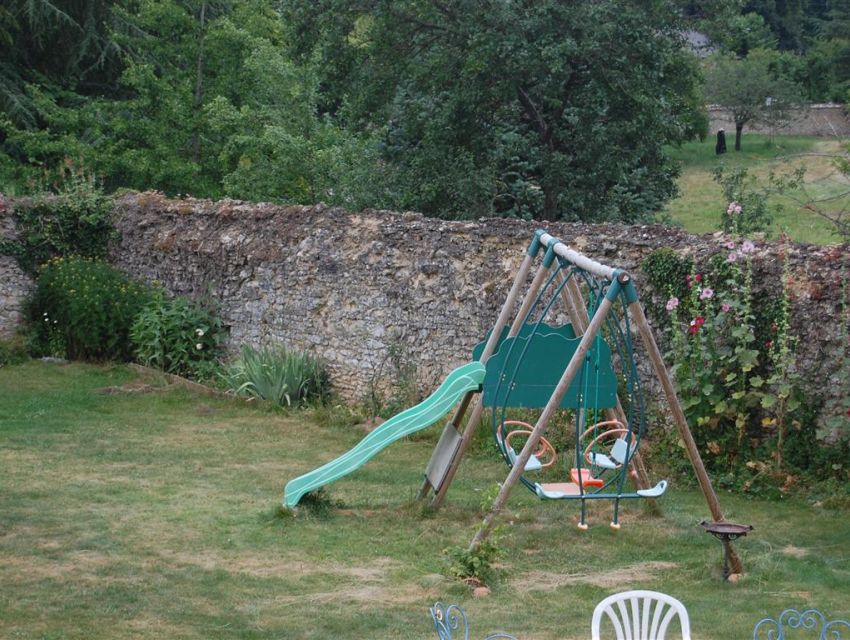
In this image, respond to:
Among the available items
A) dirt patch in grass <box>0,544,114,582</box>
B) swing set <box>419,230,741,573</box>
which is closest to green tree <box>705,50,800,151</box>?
swing set <box>419,230,741,573</box>

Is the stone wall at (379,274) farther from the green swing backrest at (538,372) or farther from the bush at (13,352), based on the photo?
the green swing backrest at (538,372)

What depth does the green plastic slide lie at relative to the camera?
791 centimetres

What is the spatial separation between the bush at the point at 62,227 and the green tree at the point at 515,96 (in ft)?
12.4

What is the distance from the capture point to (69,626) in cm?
599

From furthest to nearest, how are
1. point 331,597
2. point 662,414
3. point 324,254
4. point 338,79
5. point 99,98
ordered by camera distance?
point 99,98, point 338,79, point 324,254, point 662,414, point 331,597

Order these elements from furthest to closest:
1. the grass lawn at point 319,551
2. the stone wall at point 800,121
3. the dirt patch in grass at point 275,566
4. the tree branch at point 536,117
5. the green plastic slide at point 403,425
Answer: the stone wall at point 800,121
the tree branch at point 536,117
the green plastic slide at point 403,425
the dirt patch in grass at point 275,566
the grass lawn at point 319,551

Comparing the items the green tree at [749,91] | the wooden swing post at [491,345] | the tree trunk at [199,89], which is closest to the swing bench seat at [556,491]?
the wooden swing post at [491,345]

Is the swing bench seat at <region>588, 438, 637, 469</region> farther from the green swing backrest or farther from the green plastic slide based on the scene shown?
the green plastic slide

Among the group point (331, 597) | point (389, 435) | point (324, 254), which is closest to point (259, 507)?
point (389, 435)

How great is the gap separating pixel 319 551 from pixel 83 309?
8.49m

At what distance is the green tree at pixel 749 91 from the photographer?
99.8ft

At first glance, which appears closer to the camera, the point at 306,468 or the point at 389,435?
the point at 389,435

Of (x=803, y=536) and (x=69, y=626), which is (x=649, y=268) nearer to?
(x=803, y=536)

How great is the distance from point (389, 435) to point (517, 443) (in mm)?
2617
